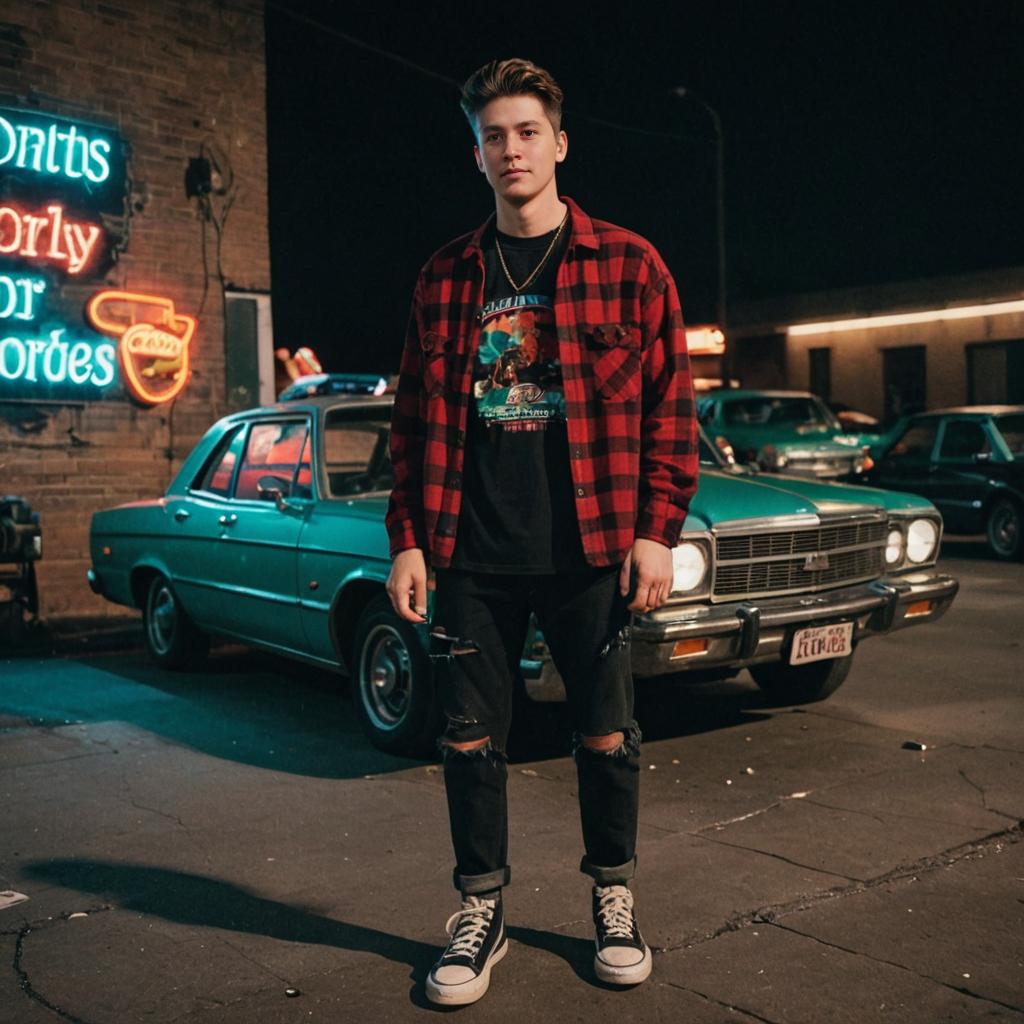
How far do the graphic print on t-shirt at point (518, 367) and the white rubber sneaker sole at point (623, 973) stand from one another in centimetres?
130

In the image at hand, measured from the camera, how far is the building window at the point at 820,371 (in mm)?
35594

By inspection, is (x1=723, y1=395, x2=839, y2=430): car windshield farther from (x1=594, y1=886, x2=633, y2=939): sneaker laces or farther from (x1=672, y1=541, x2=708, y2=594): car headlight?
(x1=594, y1=886, x2=633, y2=939): sneaker laces

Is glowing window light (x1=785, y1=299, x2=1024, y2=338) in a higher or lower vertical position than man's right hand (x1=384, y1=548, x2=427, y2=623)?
higher

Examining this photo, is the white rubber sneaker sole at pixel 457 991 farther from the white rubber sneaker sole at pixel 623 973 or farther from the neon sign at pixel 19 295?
the neon sign at pixel 19 295

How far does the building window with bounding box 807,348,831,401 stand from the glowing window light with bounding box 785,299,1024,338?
57 centimetres

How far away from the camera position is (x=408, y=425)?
3363mm

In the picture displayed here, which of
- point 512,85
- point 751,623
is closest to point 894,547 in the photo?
point 751,623

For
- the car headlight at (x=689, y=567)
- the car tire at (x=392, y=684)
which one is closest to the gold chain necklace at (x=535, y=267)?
the car headlight at (x=689, y=567)

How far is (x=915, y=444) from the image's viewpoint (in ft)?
48.3

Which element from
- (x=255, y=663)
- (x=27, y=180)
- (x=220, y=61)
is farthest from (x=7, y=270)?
(x=255, y=663)

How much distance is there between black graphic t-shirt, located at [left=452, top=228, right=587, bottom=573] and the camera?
314 centimetres

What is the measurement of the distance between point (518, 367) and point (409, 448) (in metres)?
0.36

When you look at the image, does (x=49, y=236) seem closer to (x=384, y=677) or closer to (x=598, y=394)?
(x=384, y=677)

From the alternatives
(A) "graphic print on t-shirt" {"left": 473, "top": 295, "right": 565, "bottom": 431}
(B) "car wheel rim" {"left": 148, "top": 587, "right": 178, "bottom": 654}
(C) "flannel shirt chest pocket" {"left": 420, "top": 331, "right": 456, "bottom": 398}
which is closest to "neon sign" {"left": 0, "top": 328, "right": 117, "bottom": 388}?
(B) "car wheel rim" {"left": 148, "top": 587, "right": 178, "bottom": 654}
